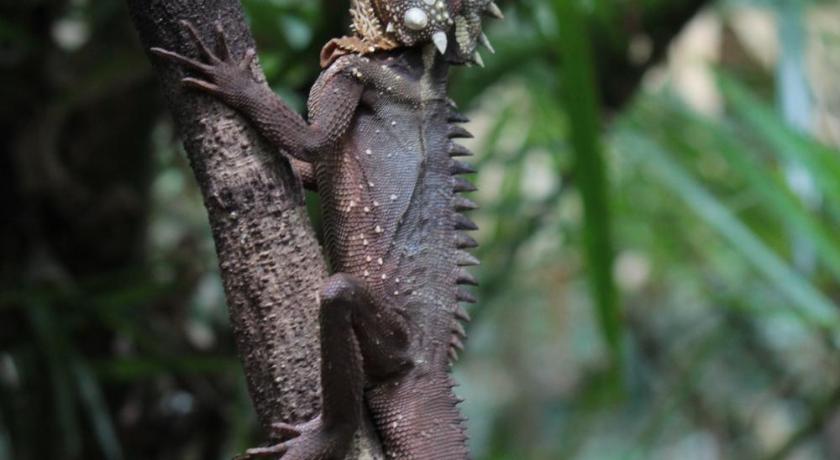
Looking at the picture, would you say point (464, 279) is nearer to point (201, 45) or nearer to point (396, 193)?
point (396, 193)

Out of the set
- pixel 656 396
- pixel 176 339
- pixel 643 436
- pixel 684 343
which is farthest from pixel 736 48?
pixel 176 339

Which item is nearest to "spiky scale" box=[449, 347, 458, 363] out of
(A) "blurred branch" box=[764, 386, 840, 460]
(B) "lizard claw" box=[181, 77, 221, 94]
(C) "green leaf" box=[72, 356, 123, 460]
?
(B) "lizard claw" box=[181, 77, 221, 94]

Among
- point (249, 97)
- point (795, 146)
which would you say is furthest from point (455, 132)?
point (795, 146)

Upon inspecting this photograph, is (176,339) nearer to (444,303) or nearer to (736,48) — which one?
(444,303)

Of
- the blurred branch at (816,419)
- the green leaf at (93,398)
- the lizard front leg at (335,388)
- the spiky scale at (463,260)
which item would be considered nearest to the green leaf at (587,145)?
the spiky scale at (463,260)

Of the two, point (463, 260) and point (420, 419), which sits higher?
point (463, 260)

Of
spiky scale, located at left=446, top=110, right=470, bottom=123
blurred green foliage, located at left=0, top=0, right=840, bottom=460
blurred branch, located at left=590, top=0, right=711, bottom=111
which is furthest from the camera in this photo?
blurred branch, located at left=590, top=0, right=711, bottom=111

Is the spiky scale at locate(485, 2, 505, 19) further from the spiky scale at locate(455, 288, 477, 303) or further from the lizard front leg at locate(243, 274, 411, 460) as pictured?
the lizard front leg at locate(243, 274, 411, 460)
